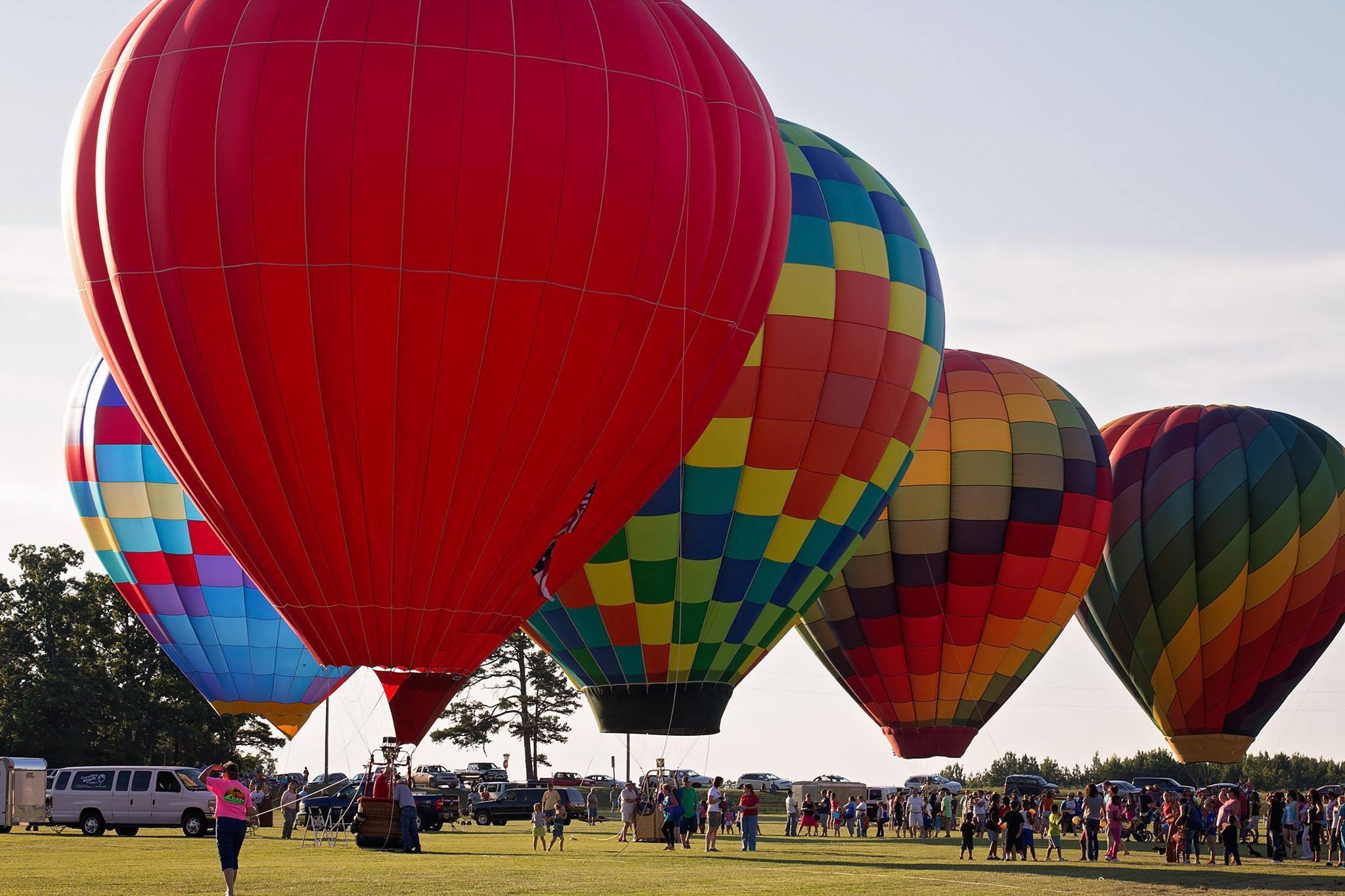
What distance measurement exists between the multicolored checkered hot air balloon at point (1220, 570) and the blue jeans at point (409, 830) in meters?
17.2

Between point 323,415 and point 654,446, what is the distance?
11.8ft

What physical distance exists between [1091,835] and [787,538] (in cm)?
559

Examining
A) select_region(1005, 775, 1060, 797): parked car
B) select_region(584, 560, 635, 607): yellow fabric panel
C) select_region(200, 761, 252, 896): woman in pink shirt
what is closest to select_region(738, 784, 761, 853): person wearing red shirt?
select_region(584, 560, 635, 607): yellow fabric panel

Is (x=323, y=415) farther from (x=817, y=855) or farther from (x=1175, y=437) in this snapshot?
(x=1175, y=437)

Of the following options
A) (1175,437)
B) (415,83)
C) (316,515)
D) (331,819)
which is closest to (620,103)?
(415,83)

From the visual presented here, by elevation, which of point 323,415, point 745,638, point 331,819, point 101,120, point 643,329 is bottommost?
point 331,819

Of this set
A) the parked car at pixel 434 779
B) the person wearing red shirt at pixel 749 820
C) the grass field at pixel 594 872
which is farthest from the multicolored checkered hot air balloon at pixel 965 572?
the parked car at pixel 434 779

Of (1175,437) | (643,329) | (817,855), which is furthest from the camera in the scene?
(1175,437)

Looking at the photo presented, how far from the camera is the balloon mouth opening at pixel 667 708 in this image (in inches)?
911

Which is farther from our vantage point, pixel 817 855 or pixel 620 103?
pixel 817 855

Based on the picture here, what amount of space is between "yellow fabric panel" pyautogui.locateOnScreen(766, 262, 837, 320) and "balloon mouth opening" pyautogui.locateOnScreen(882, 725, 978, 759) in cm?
1002

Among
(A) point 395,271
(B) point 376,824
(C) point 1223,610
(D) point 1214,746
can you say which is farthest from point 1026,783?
(A) point 395,271

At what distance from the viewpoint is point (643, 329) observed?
1644 centimetres

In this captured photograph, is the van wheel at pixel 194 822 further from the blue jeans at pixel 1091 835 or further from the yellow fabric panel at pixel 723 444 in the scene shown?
the blue jeans at pixel 1091 835
